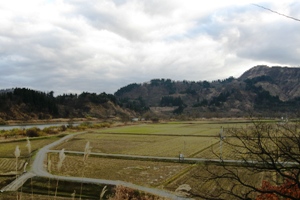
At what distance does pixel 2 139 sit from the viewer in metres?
72.2

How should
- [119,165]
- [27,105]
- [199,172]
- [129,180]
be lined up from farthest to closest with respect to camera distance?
1. [27,105]
2. [119,165]
3. [199,172]
4. [129,180]

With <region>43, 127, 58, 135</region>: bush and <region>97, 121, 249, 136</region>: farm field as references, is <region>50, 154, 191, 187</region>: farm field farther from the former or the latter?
<region>43, 127, 58, 135</region>: bush

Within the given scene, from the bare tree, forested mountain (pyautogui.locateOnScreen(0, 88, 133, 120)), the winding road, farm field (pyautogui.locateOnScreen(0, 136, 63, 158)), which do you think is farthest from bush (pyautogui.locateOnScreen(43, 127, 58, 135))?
Answer: the bare tree

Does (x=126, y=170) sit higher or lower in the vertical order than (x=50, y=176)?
lower

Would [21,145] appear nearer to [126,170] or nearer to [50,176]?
[126,170]

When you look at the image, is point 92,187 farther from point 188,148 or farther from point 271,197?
point 188,148

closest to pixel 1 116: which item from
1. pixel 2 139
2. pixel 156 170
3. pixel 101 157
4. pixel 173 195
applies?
pixel 2 139

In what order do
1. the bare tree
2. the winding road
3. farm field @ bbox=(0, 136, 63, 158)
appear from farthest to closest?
farm field @ bbox=(0, 136, 63, 158) → the winding road → the bare tree

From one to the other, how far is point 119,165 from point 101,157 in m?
8.19

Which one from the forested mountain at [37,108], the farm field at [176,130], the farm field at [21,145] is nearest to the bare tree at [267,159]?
the farm field at [21,145]

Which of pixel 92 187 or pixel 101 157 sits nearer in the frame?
pixel 92 187

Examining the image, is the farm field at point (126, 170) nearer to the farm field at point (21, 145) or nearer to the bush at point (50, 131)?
the farm field at point (21, 145)

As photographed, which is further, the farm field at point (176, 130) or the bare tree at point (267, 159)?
the farm field at point (176, 130)

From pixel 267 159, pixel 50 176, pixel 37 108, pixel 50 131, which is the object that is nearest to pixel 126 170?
pixel 50 176
